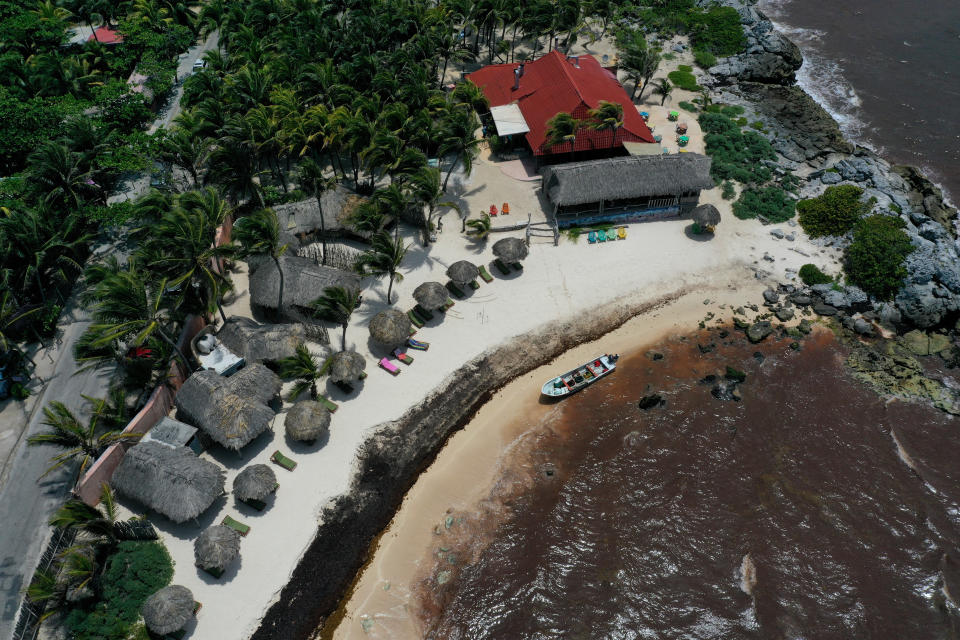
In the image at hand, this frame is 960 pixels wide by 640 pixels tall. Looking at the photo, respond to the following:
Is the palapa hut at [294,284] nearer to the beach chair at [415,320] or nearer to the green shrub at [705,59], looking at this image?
the beach chair at [415,320]

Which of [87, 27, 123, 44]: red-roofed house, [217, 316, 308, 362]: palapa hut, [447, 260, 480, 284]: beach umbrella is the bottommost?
[217, 316, 308, 362]: palapa hut

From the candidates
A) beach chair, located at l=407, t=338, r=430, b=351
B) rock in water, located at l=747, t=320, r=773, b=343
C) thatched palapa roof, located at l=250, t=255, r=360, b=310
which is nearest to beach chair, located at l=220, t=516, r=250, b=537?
thatched palapa roof, located at l=250, t=255, r=360, b=310

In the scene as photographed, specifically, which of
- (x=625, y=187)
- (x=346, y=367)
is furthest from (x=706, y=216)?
(x=346, y=367)

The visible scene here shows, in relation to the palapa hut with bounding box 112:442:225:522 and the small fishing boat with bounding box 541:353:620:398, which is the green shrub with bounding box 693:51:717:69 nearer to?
the small fishing boat with bounding box 541:353:620:398

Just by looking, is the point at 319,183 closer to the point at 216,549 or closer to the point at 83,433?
the point at 83,433

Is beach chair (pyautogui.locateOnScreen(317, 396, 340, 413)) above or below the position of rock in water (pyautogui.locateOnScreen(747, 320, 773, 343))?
below

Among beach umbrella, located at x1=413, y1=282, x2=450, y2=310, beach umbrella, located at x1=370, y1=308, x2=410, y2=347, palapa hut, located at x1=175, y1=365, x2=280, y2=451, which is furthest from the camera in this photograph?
beach umbrella, located at x1=413, y1=282, x2=450, y2=310
